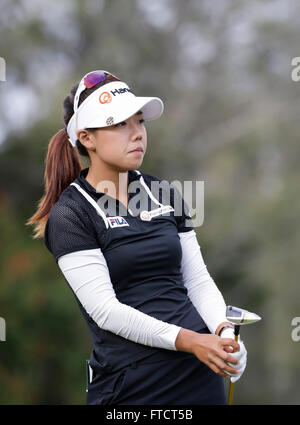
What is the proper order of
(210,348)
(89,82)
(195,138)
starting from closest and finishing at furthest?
(210,348)
(89,82)
(195,138)

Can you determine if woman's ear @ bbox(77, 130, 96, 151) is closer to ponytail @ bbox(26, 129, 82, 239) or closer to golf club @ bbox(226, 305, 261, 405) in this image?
ponytail @ bbox(26, 129, 82, 239)

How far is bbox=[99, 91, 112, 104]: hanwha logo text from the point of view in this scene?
9.16ft

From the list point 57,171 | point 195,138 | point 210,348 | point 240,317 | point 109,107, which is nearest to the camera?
point 210,348

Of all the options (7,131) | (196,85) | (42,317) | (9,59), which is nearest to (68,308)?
(42,317)

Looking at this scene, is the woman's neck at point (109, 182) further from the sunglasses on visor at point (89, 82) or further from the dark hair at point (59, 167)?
the sunglasses on visor at point (89, 82)

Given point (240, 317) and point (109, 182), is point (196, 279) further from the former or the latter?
point (109, 182)

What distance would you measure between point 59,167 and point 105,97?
1.21 ft

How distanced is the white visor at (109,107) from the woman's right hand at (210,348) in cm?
80

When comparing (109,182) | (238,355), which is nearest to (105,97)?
(109,182)

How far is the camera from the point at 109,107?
2.78 meters

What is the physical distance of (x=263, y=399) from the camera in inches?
576

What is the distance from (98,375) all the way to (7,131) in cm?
960

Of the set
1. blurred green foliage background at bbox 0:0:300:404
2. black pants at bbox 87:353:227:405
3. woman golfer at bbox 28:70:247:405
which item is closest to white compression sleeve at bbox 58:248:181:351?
woman golfer at bbox 28:70:247:405

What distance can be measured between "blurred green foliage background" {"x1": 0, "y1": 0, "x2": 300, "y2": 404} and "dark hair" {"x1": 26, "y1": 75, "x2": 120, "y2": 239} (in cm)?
884
